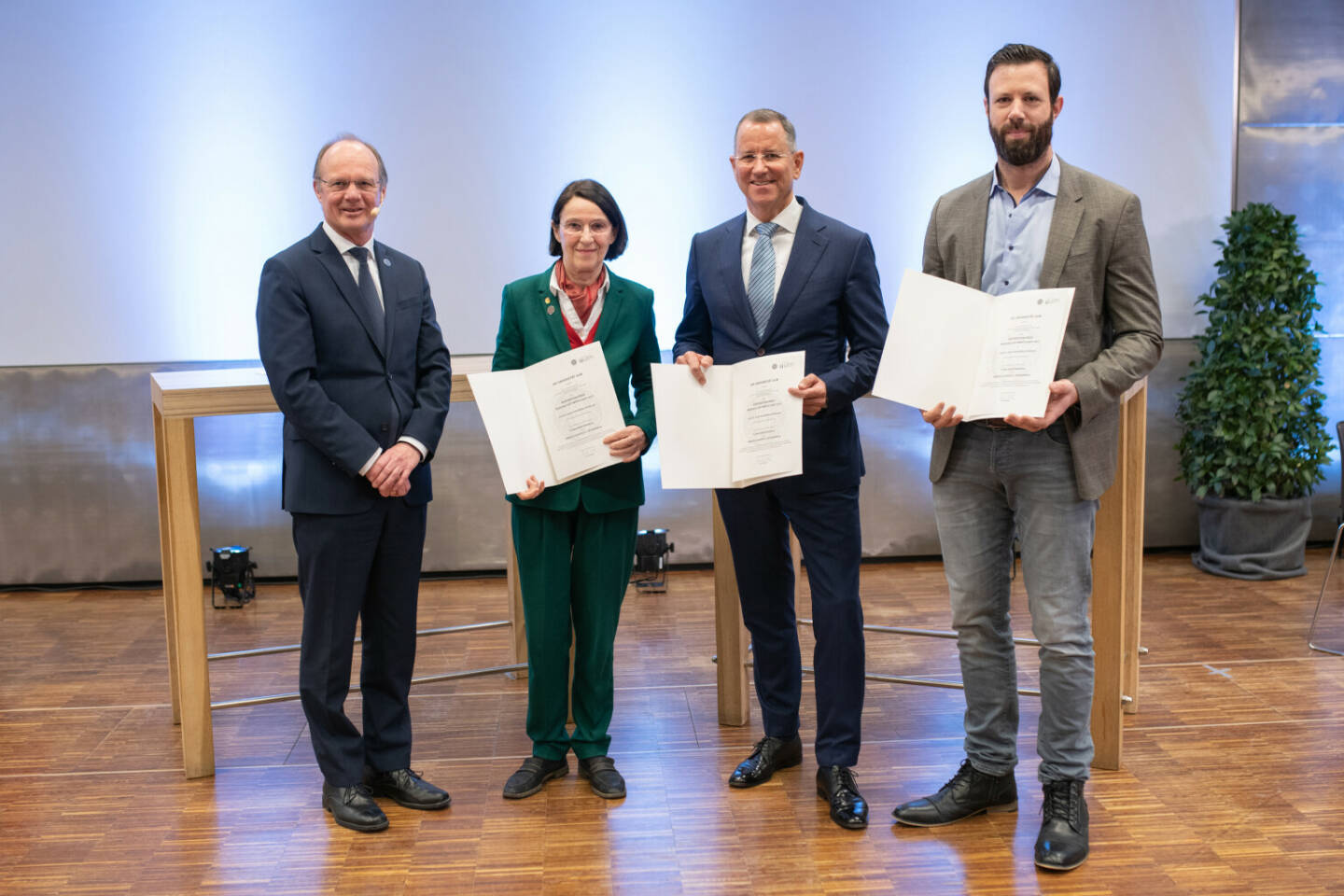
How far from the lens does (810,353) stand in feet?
9.00

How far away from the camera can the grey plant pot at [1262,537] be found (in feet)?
16.5

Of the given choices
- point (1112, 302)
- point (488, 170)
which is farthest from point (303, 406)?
point (488, 170)

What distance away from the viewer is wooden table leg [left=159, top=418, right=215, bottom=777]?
9.93 ft

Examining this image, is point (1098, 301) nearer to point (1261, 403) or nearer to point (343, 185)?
point (343, 185)

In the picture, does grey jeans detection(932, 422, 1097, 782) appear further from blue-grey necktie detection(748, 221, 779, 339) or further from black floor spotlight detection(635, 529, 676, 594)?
black floor spotlight detection(635, 529, 676, 594)

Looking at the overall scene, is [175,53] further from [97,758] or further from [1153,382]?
[1153,382]

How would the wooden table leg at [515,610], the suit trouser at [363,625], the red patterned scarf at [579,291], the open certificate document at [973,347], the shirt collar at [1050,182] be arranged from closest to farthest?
the open certificate document at [973,347]
the shirt collar at [1050,182]
the suit trouser at [363,625]
the red patterned scarf at [579,291]
the wooden table leg at [515,610]

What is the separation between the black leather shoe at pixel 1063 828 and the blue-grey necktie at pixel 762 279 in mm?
1254

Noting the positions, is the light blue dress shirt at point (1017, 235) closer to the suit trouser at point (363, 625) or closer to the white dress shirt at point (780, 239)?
the white dress shirt at point (780, 239)

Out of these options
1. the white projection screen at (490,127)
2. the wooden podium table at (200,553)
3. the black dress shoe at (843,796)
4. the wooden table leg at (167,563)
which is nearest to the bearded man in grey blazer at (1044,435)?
the black dress shoe at (843,796)

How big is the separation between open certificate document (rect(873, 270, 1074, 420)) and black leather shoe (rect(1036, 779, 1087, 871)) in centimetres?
89

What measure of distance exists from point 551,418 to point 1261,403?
11.9ft

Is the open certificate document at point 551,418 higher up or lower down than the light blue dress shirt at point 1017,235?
lower down

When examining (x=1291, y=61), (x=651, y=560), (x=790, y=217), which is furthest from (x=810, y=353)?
(x=1291, y=61)
